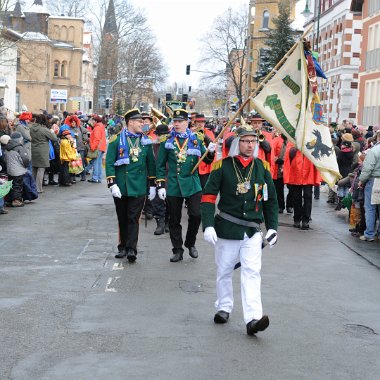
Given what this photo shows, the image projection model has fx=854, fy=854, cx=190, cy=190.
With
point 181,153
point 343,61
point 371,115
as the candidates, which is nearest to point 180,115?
point 181,153

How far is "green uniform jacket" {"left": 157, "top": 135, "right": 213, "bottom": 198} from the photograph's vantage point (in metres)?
11.3

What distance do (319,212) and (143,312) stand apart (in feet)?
36.9

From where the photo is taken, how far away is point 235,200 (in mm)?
7863

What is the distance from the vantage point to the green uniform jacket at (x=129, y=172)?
1097cm

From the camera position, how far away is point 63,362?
6406 millimetres

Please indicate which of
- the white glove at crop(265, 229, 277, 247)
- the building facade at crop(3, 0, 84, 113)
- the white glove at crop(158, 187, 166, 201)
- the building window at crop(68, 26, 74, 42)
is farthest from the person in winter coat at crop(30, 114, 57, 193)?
the building window at crop(68, 26, 74, 42)

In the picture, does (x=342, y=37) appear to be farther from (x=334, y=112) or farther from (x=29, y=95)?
(x=29, y=95)

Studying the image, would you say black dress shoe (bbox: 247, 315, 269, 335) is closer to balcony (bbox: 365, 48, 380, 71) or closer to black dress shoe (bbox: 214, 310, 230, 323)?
black dress shoe (bbox: 214, 310, 230, 323)

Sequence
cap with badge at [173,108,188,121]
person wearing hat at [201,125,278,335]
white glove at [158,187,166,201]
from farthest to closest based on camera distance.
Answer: cap with badge at [173,108,188,121], white glove at [158,187,166,201], person wearing hat at [201,125,278,335]

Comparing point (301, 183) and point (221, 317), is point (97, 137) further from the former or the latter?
point (221, 317)

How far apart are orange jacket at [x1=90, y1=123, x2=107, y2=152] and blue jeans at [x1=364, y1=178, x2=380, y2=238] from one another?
1190 cm

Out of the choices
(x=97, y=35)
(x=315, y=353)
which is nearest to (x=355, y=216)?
(x=315, y=353)


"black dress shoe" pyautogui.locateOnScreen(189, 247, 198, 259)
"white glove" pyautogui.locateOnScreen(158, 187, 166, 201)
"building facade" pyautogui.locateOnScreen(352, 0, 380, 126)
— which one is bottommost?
"black dress shoe" pyautogui.locateOnScreen(189, 247, 198, 259)

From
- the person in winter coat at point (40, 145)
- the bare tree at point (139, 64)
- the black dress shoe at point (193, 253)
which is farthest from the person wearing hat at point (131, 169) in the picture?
the bare tree at point (139, 64)
